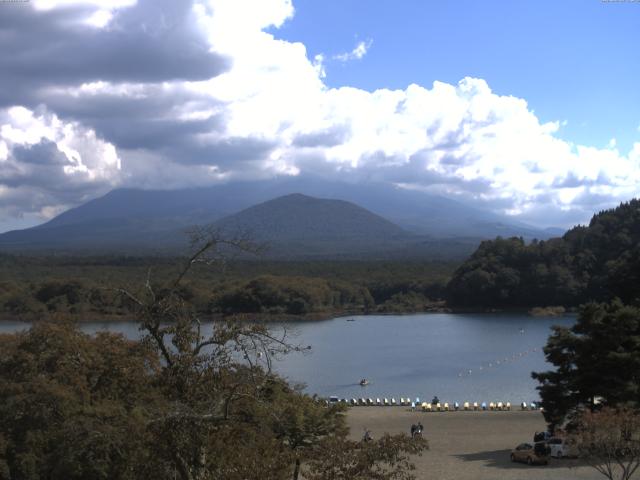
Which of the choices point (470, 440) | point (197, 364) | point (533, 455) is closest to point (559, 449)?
point (533, 455)

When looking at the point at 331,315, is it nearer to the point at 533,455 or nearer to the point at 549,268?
the point at 549,268

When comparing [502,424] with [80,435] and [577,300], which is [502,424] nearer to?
[80,435]

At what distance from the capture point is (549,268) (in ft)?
187

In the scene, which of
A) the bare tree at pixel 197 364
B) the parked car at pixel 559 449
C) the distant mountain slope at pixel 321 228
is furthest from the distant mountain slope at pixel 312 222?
the bare tree at pixel 197 364

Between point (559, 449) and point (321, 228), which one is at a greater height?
point (321, 228)

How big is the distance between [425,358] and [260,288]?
2293 centimetres

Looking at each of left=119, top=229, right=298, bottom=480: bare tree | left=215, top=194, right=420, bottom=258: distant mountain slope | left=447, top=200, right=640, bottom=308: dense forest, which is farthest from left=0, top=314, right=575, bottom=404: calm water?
left=215, top=194, right=420, bottom=258: distant mountain slope

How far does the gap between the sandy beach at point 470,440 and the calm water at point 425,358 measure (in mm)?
3114

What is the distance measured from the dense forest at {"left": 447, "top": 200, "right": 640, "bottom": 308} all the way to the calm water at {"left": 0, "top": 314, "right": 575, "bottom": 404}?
5.30 meters

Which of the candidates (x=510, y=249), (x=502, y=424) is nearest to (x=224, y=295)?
(x=510, y=249)

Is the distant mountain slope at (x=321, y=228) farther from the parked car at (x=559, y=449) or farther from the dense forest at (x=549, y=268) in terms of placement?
the parked car at (x=559, y=449)

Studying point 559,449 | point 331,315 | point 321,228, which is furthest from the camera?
point 321,228

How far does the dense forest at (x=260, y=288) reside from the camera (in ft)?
172

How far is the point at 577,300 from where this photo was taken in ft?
177
